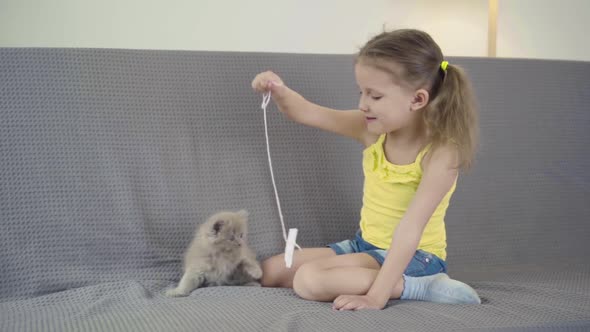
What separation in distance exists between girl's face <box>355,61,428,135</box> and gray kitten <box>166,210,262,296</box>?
0.39 metres

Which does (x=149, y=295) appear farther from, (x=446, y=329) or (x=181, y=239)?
(x=446, y=329)

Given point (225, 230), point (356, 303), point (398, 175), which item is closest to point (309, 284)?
point (356, 303)

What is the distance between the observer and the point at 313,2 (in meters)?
2.62

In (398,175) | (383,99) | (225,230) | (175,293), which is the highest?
(383,99)

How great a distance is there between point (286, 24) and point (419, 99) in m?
1.19

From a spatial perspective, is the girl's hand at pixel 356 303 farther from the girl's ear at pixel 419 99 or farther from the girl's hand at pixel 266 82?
the girl's hand at pixel 266 82

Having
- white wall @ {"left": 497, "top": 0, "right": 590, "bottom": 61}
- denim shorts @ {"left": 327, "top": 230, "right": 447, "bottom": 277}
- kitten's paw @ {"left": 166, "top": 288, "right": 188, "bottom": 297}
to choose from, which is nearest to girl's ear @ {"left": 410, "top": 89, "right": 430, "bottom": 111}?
denim shorts @ {"left": 327, "top": 230, "right": 447, "bottom": 277}

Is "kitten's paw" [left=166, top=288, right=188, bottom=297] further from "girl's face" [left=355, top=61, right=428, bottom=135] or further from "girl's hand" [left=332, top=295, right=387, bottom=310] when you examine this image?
"girl's face" [left=355, top=61, right=428, bottom=135]

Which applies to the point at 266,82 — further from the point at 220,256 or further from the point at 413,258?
the point at 413,258

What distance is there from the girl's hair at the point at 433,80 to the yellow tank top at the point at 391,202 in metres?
0.08

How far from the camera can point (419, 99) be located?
1509 millimetres

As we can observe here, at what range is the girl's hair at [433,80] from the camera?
1.46m

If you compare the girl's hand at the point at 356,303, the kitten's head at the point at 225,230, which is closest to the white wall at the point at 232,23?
the kitten's head at the point at 225,230

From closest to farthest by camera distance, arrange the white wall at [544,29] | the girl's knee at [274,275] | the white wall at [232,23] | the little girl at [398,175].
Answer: the little girl at [398,175]
the girl's knee at [274,275]
the white wall at [232,23]
the white wall at [544,29]
